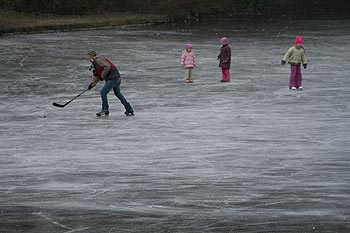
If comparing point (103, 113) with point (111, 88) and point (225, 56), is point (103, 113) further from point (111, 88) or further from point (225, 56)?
point (225, 56)

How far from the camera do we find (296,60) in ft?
84.7

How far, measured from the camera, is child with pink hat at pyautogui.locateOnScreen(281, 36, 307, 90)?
84.6ft

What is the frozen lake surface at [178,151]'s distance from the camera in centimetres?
1226

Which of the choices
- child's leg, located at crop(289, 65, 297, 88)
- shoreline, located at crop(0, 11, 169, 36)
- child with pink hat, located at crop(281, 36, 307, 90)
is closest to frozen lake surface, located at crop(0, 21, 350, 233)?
child's leg, located at crop(289, 65, 297, 88)

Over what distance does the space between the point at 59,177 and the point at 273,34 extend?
3610 centimetres

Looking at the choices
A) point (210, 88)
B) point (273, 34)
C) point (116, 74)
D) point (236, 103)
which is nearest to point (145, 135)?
point (116, 74)

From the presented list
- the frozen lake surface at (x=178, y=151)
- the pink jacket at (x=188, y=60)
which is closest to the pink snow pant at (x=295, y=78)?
the frozen lake surface at (x=178, y=151)

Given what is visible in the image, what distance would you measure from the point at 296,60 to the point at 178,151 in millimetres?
9267

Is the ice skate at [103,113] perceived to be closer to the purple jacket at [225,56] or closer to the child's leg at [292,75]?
the child's leg at [292,75]

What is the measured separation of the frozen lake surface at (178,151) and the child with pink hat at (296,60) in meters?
0.52

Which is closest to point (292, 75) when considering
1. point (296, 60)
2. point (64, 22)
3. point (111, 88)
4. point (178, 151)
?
point (296, 60)

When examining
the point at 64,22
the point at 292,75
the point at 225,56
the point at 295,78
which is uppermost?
the point at 225,56

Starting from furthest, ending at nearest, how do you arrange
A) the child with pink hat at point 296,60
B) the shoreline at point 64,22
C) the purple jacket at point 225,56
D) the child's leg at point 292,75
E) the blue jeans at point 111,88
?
Answer: 1. the shoreline at point 64,22
2. the purple jacket at point 225,56
3. the child's leg at point 292,75
4. the child with pink hat at point 296,60
5. the blue jeans at point 111,88

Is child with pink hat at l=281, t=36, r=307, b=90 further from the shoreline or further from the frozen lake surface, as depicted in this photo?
the shoreline
